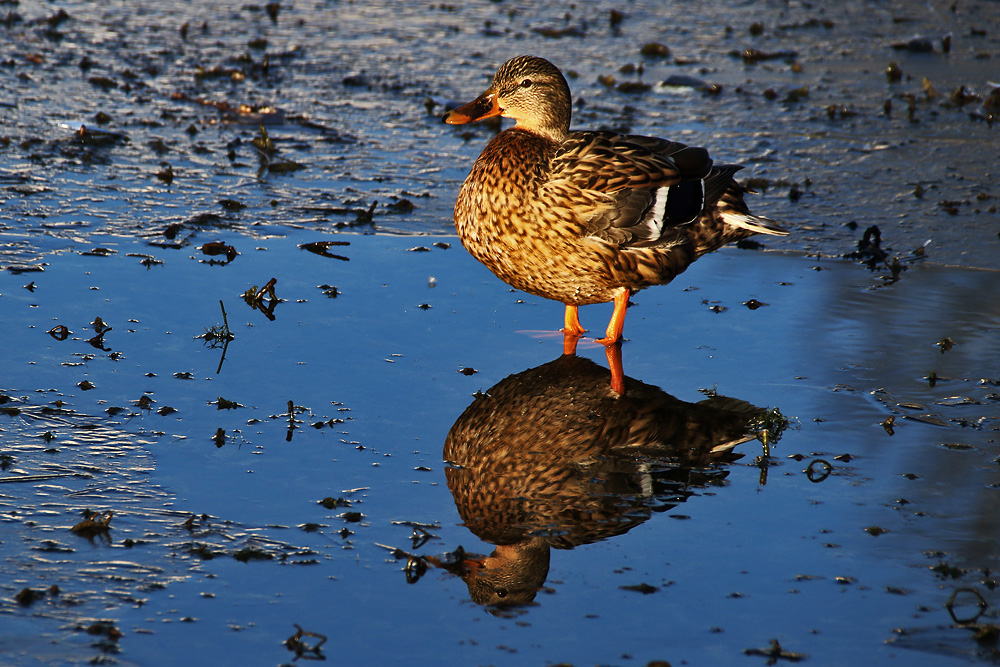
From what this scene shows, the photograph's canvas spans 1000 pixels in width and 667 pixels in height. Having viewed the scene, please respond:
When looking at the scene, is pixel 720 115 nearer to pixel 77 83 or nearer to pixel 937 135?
pixel 937 135

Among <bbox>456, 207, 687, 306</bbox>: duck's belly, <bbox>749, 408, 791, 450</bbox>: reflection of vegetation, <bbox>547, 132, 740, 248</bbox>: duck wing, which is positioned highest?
<bbox>547, 132, 740, 248</bbox>: duck wing

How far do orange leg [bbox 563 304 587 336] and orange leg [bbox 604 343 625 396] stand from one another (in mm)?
249

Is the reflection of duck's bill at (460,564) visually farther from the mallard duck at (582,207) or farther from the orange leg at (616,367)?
the mallard duck at (582,207)

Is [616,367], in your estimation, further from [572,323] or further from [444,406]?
[444,406]

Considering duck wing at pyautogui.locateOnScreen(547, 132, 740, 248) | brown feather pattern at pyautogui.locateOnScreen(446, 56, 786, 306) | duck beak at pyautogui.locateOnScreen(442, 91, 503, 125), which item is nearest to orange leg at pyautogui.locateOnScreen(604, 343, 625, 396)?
brown feather pattern at pyautogui.locateOnScreen(446, 56, 786, 306)

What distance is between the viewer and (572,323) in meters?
5.44

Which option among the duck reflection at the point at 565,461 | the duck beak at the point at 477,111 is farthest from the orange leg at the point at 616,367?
the duck beak at the point at 477,111

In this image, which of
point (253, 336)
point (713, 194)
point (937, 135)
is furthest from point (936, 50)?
point (253, 336)

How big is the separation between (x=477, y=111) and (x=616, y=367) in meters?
1.80

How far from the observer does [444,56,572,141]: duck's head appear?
18.2 ft

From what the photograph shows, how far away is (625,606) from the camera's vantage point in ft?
10.2

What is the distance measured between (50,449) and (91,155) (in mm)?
4207

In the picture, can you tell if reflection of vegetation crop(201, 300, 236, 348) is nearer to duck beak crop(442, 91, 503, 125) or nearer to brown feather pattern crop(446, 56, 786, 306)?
brown feather pattern crop(446, 56, 786, 306)

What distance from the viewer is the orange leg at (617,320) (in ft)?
17.2
